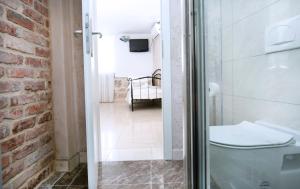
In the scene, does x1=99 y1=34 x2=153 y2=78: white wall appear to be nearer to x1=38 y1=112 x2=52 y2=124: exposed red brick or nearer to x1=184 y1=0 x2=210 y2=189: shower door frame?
x1=38 y1=112 x2=52 y2=124: exposed red brick

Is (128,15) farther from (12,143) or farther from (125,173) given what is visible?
(12,143)

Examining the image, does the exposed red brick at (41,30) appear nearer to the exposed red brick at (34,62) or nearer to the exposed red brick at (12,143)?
the exposed red brick at (34,62)

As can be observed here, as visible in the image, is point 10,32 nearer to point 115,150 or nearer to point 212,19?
point 212,19

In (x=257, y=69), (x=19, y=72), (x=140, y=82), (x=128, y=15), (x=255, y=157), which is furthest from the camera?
(x=140, y=82)

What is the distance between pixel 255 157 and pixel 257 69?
0.37 meters

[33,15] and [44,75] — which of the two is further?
[44,75]

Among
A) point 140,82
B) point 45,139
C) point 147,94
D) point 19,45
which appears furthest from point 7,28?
point 140,82

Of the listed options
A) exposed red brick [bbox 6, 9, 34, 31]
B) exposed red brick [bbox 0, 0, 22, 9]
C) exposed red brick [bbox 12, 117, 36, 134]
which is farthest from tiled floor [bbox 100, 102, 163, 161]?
exposed red brick [bbox 0, 0, 22, 9]

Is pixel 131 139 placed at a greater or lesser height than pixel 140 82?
lesser

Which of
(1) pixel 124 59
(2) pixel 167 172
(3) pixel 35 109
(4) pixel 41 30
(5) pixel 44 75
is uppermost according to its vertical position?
(1) pixel 124 59

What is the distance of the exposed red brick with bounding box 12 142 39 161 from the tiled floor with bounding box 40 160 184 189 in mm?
251

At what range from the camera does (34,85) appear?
1.41 metres

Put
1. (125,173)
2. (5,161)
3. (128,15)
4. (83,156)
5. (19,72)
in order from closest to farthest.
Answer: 1. (5,161)
2. (19,72)
3. (125,173)
4. (83,156)
5. (128,15)

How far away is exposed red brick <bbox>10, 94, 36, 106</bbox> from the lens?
47.4 inches
